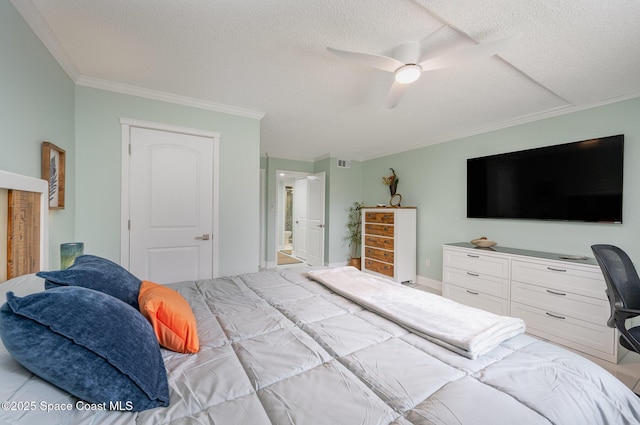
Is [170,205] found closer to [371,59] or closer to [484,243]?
[371,59]

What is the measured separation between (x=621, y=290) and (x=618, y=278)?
0.08m

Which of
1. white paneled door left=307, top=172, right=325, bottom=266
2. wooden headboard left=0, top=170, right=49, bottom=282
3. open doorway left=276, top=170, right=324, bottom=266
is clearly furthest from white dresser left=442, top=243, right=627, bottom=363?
wooden headboard left=0, top=170, right=49, bottom=282

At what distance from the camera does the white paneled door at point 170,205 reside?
2.59 meters

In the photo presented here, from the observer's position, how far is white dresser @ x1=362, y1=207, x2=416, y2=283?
13.6 feet

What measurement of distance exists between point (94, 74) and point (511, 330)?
3.54 meters

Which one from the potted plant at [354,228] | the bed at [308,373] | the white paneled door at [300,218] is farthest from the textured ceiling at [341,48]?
the white paneled door at [300,218]

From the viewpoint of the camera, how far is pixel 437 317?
1296 mm

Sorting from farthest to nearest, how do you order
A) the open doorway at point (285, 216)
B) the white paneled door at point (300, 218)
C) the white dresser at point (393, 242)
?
the open doorway at point (285, 216) < the white paneled door at point (300, 218) < the white dresser at point (393, 242)

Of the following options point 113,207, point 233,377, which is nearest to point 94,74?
point 113,207

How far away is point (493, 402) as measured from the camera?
77 centimetres

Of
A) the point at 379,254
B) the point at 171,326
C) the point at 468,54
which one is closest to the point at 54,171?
the point at 171,326

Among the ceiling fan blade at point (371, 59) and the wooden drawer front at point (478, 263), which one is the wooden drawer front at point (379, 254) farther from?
the ceiling fan blade at point (371, 59)

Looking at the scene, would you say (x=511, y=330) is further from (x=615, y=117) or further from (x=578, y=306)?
(x=615, y=117)

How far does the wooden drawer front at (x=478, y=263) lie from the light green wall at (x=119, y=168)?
2535 millimetres
